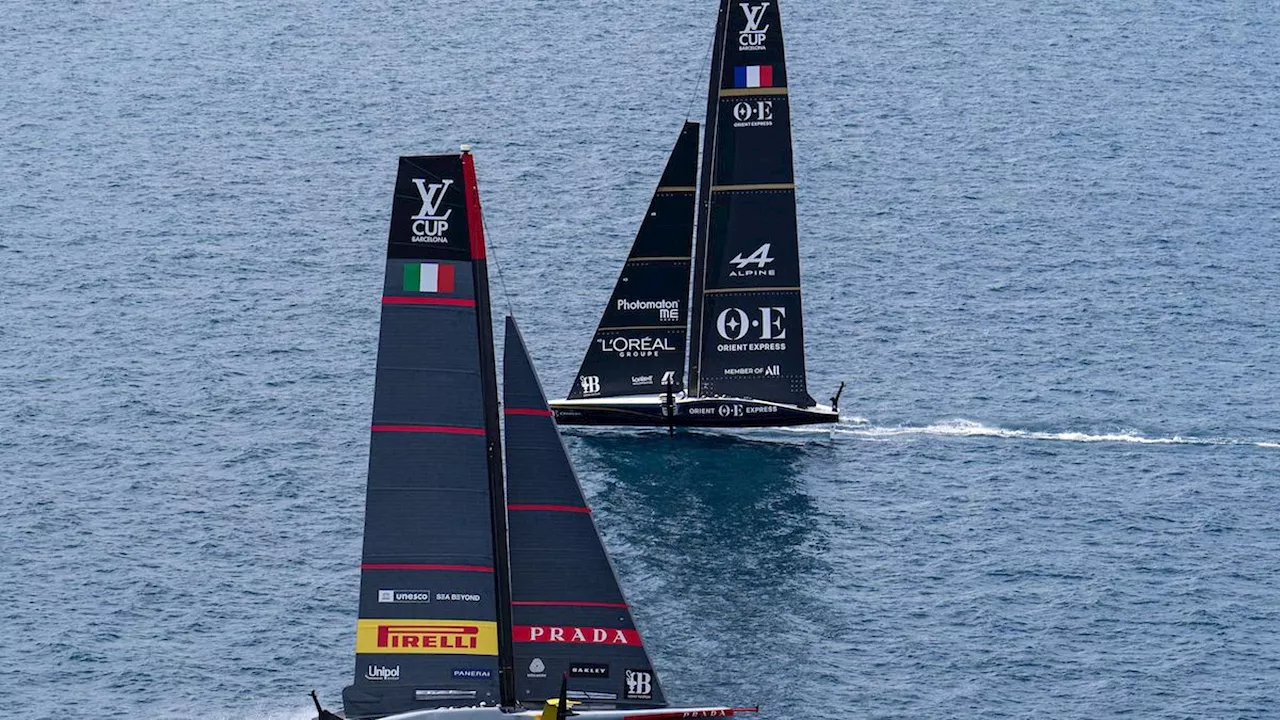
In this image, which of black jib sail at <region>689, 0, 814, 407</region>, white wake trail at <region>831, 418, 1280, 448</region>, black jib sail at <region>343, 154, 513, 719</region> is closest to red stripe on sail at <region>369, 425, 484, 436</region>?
black jib sail at <region>343, 154, 513, 719</region>

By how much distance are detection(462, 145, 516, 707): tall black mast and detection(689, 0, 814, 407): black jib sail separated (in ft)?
110

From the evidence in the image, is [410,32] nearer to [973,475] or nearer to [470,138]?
[470,138]

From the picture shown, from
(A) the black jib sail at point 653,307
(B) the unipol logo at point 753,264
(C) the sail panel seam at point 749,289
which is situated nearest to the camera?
(B) the unipol logo at point 753,264

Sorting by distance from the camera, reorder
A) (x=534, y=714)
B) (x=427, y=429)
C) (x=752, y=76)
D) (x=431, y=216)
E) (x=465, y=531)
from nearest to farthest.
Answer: (x=431, y=216) < (x=427, y=429) < (x=465, y=531) < (x=534, y=714) < (x=752, y=76)

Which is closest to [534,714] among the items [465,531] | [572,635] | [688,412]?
[572,635]

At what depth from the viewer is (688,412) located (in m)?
116

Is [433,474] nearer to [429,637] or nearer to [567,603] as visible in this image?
[429,637]

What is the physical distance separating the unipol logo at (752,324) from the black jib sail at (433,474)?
3708 cm

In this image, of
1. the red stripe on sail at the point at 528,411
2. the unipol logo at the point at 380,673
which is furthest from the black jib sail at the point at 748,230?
the unipol logo at the point at 380,673

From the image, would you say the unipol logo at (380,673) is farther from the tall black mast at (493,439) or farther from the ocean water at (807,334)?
the ocean water at (807,334)

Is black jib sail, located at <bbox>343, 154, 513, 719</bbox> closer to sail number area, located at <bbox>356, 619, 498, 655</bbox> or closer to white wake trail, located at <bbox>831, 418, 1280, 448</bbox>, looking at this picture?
sail number area, located at <bbox>356, 619, 498, 655</bbox>

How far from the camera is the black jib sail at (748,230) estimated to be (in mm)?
110938

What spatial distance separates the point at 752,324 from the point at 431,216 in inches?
1629

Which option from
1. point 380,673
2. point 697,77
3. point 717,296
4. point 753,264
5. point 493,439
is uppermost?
point 697,77
